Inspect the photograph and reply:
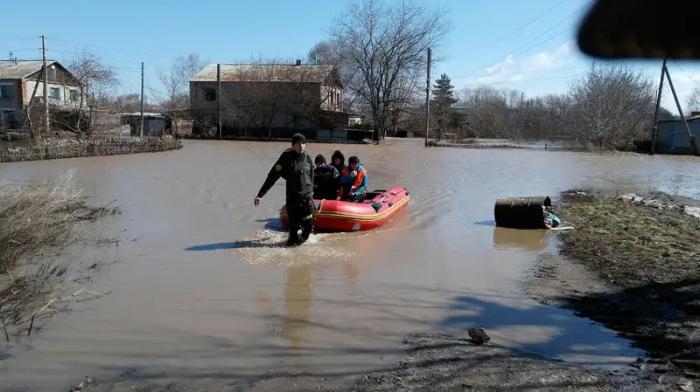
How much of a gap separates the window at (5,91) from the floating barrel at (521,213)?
164 ft

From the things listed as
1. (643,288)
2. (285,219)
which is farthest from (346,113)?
(643,288)

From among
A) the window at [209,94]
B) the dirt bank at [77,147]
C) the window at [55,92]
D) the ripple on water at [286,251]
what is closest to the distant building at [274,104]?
the window at [209,94]

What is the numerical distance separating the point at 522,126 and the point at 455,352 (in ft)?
228

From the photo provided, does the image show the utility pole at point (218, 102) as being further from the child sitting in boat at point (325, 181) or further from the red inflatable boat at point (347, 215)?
the red inflatable boat at point (347, 215)

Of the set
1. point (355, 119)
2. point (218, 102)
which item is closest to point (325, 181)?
point (218, 102)

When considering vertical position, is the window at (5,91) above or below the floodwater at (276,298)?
above

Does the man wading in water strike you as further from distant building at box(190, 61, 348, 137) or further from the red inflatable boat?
distant building at box(190, 61, 348, 137)

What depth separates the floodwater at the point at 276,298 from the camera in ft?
15.7

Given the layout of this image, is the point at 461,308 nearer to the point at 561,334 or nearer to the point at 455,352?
the point at 561,334

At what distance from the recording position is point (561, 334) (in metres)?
5.43

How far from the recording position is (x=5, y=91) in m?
49.3

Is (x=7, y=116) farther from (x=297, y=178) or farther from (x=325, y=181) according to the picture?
A: (x=297, y=178)

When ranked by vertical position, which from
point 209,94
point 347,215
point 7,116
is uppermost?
point 209,94

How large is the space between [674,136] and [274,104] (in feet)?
108
